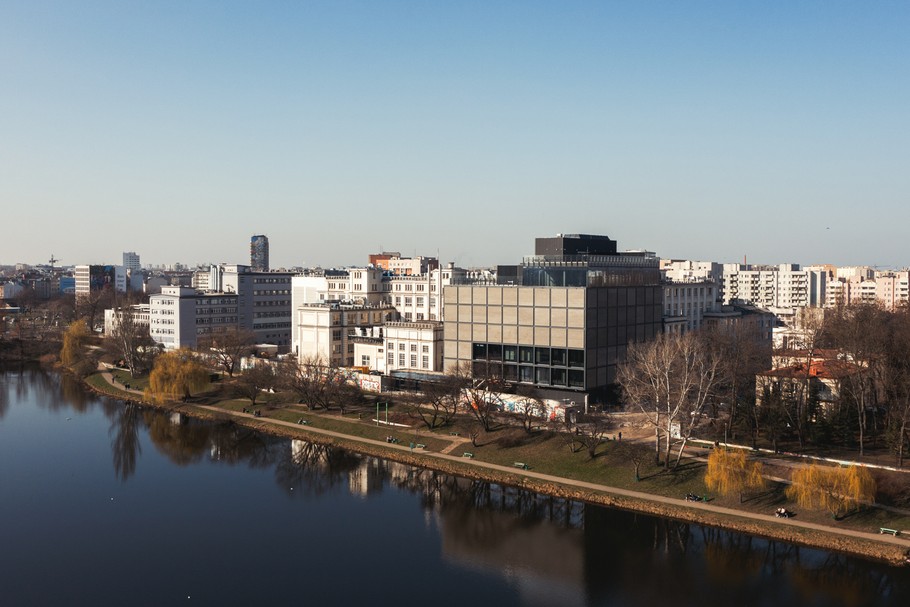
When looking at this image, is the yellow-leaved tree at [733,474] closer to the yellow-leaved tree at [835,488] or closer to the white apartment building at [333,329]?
the yellow-leaved tree at [835,488]

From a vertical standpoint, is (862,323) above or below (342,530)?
above

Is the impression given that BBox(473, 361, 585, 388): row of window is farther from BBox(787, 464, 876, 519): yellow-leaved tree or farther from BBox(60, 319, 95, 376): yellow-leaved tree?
BBox(60, 319, 95, 376): yellow-leaved tree

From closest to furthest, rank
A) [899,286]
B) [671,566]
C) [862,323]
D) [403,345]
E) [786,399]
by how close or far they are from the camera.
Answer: [671,566] < [786,399] < [862,323] < [403,345] < [899,286]

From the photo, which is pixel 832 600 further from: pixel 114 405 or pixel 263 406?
pixel 114 405

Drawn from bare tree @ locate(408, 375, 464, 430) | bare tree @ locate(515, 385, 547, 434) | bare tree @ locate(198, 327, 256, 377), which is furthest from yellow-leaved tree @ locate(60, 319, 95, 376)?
bare tree @ locate(515, 385, 547, 434)

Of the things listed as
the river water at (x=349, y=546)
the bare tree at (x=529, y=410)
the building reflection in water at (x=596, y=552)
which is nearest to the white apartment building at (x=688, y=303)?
the bare tree at (x=529, y=410)

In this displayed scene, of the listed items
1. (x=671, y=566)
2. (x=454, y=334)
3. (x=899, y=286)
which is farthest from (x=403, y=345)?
(x=899, y=286)
